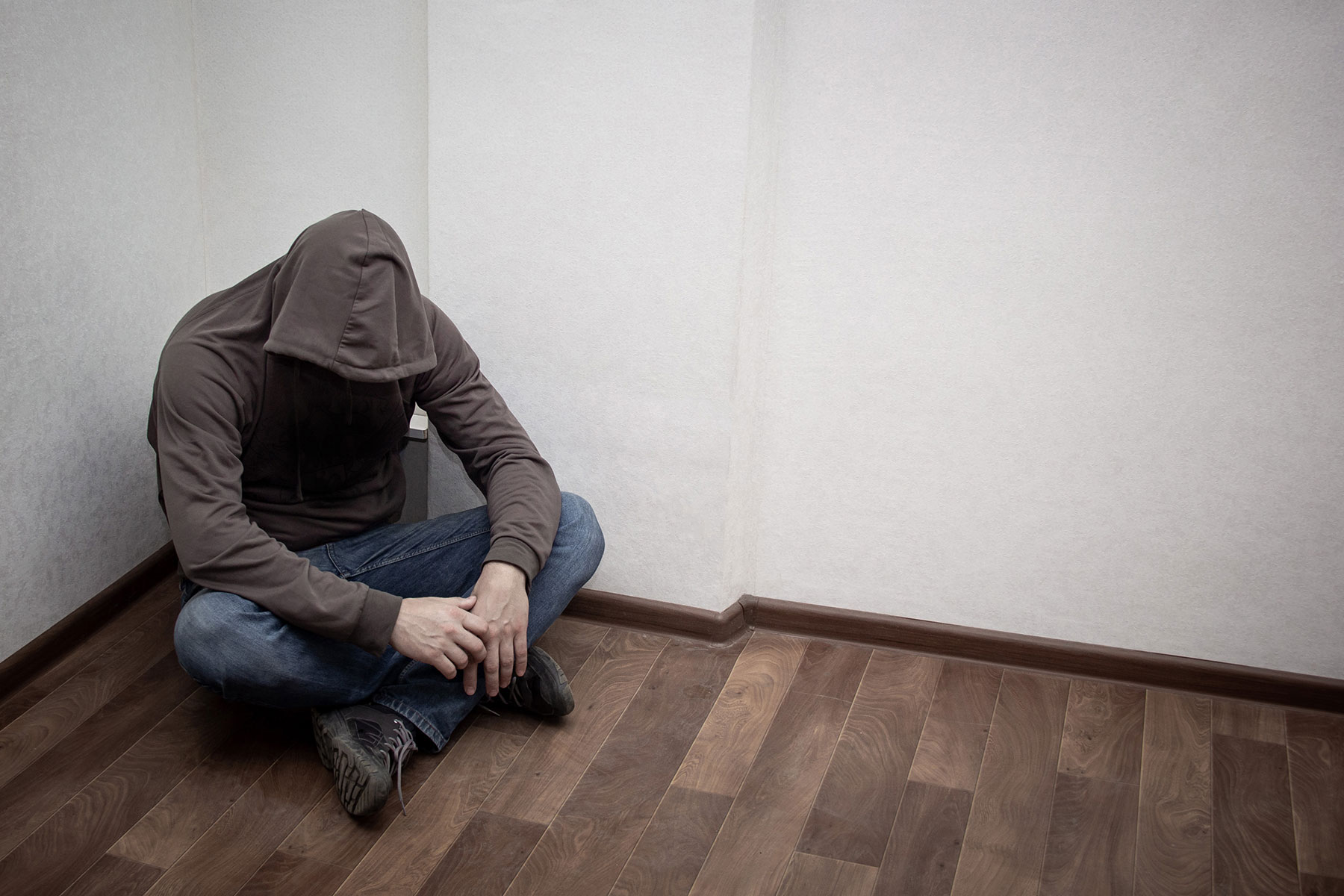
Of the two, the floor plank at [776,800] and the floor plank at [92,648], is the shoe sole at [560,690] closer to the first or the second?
the floor plank at [776,800]

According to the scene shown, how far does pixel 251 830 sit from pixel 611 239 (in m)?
1.20

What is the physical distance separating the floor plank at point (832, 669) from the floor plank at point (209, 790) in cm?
97

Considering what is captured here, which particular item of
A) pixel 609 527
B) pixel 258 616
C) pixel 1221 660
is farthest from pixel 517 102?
pixel 1221 660

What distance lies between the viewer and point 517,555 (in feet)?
5.58

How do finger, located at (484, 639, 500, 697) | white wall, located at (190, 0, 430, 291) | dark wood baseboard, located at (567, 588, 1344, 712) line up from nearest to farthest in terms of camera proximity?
finger, located at (484, 639, 500, 697), dark wood baseboard, located at (567, 588, 1344, 712), white wall, located at (190, 0, 430, 291)

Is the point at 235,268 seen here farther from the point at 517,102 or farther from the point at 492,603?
the point at 492,603

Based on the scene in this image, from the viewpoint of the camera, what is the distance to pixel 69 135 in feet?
6.17

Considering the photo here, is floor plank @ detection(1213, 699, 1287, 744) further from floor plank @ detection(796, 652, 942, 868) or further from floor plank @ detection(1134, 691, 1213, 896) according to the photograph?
floor plank @ detection(796, 652, 942, 868)

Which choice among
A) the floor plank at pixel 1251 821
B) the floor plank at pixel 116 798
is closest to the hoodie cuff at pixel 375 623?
the floor plank at pixel 116 798

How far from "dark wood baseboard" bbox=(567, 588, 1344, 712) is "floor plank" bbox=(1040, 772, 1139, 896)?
36 cm

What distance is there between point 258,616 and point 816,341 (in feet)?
3.74

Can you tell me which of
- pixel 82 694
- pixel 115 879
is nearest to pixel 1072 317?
pixel 115 879

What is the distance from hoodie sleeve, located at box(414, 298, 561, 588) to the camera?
178cm

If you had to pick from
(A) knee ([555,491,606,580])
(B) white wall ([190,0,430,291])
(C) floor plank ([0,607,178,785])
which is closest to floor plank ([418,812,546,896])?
(A) knee ([555,491,606,580])
